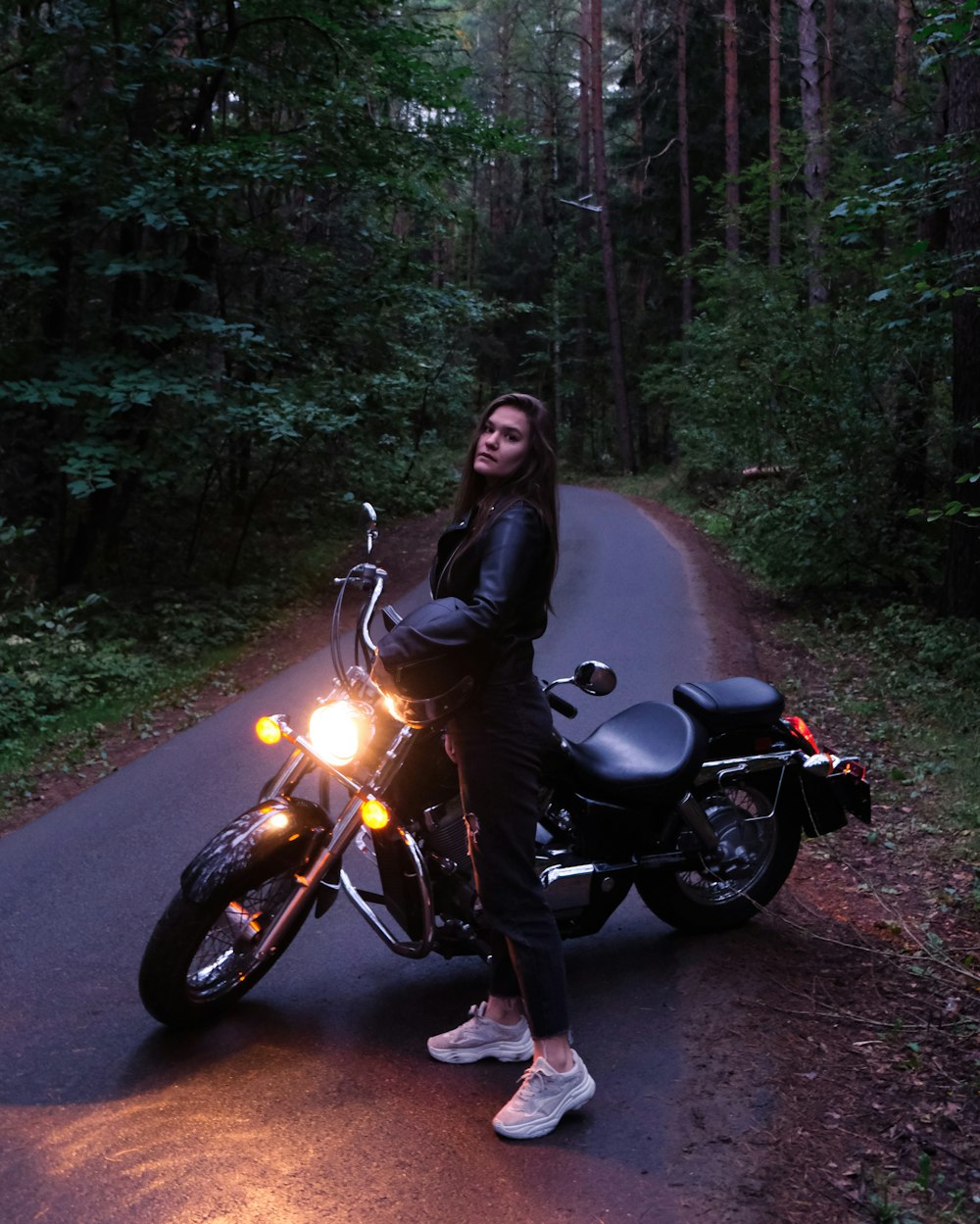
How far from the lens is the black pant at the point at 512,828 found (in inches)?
138

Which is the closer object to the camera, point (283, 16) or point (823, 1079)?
point (823, 1079)

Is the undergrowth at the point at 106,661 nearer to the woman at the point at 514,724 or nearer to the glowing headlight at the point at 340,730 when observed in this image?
the glowing headlight at the point at 340,730

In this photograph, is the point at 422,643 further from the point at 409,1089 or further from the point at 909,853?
the point at 909,853

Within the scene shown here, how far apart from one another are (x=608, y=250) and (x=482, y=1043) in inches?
1414

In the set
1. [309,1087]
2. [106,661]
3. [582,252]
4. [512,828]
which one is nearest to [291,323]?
[106,661]

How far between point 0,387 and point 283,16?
5383 mm

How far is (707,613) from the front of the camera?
1291cm

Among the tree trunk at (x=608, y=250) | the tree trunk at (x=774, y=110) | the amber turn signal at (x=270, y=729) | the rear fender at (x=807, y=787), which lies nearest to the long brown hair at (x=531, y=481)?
the amber turn signal at (x=270, y=729)

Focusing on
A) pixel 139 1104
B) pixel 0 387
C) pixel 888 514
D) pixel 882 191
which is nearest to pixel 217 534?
pixel 0 387

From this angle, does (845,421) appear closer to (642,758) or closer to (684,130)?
(642,758)

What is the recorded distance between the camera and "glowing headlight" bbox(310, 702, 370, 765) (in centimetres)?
374

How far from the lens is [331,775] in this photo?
3867 mm

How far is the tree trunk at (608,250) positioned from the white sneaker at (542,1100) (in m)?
35.2

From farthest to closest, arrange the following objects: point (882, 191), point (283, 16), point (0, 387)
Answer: point (283, 16) < point (0, 387) < point (882, 191)
